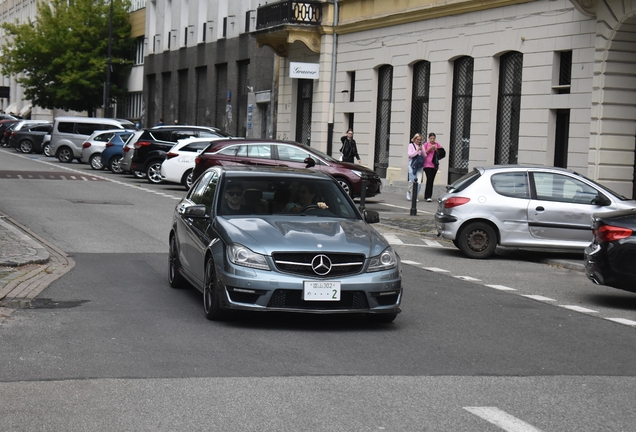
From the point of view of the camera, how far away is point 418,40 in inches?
1344

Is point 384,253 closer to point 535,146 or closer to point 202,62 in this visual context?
point 535,146

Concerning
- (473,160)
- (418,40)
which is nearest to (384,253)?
(473,160)

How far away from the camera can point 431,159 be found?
30.0 m

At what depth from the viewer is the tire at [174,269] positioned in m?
12.1

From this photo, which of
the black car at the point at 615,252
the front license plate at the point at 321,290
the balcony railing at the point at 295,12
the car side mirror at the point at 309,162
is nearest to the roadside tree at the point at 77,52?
the balcony railing at the point at 295,12

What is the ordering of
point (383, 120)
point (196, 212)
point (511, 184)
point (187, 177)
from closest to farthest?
1. point (196, 212)
2. point (511, 184)
3. point (187, 177)
4. point (383, 120)

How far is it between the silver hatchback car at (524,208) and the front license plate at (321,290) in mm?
7875

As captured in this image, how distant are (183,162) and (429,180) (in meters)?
6.79

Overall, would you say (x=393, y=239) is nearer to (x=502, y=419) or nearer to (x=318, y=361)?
(x=318, y=361)

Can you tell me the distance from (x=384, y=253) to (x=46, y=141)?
47.4 m

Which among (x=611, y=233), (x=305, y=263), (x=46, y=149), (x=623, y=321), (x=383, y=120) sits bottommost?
(x=623, y=321)

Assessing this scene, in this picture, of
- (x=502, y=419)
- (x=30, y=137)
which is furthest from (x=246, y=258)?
(x=30, y=137)

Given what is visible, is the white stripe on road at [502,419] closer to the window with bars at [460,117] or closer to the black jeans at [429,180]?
the black jeans at [429,180]

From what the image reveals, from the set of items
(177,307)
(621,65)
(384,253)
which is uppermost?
(621,65)
